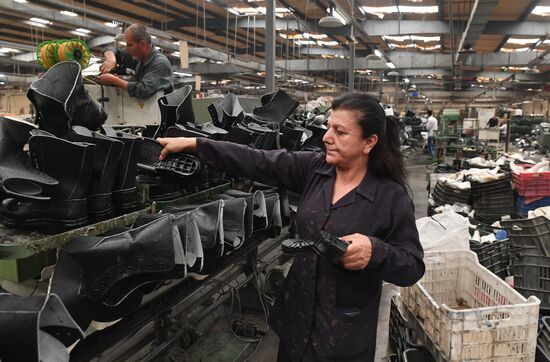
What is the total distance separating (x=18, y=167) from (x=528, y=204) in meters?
4.35

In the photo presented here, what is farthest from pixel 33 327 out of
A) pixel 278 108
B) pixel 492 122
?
pixel 492 122

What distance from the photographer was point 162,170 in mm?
1428

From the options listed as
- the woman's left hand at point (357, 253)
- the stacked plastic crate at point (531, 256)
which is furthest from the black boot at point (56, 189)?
the stacked plastic crate at point (531, 256)

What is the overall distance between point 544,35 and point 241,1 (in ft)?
16.6

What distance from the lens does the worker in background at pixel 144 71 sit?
90.6 inches

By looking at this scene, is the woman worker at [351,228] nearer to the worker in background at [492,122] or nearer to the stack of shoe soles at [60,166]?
the stack of shoe soles at [60,166]

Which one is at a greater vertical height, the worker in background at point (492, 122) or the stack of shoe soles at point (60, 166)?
the worker in background at point (492, 122)

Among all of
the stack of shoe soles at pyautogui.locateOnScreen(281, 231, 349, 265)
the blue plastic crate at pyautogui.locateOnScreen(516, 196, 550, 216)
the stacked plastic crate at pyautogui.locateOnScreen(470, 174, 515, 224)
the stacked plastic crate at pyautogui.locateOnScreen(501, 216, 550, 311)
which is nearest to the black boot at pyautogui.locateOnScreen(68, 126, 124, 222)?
the stack of shoe soles at pyautogui.locateOnScreen(281, 231, 349, 265)

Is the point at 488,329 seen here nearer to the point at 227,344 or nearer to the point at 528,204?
the point at 227,344

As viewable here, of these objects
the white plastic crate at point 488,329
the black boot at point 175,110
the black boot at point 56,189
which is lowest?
the white plastic crate at point 488,329

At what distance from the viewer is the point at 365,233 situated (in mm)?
1242

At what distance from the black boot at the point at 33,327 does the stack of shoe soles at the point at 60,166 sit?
0.23 m

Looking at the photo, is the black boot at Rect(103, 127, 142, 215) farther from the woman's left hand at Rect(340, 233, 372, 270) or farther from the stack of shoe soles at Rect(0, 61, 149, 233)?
the woman's left hand at Rect(340, 233, 372, 270)

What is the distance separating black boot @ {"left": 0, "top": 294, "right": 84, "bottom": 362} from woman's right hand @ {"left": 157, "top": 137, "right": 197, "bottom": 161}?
657 millimetres
